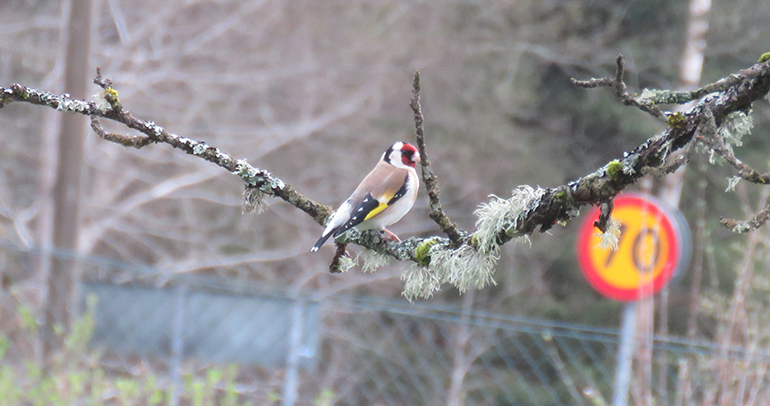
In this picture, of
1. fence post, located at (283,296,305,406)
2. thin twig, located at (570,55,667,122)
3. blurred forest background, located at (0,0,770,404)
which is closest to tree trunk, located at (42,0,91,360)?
blurred forest background, located at (0,0,770,404)

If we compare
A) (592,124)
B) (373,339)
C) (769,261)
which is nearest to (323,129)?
(373,339)

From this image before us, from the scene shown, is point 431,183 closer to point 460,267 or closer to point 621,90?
point 460,267

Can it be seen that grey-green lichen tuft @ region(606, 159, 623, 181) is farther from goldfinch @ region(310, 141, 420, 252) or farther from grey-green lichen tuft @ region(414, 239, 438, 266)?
goldfinch @ region(310, 141, 420, 252)

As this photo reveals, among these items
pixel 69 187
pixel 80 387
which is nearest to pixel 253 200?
pixel 80 387

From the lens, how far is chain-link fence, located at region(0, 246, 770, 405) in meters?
4.47

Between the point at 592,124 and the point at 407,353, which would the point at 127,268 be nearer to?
the point at 407,353

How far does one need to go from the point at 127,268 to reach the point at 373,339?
7646mm

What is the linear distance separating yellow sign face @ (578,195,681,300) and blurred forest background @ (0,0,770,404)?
5992mm

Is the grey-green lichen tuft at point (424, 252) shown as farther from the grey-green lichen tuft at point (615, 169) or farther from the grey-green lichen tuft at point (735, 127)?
the grey-green lichen tuft at point (735, 127)

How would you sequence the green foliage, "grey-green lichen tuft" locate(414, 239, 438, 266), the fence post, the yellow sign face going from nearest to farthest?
1. "grey-green lichen tuft" locate(414, 239, 438, 266)
2. the green foliage
3. the yellow sign face
4. the fence post

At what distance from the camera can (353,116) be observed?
1184cm

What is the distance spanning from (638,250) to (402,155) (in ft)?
7.16

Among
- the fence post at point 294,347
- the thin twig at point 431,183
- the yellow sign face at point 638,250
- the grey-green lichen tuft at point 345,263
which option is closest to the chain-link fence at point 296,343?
the fence post at point 294,347

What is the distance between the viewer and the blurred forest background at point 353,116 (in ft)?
35.9
